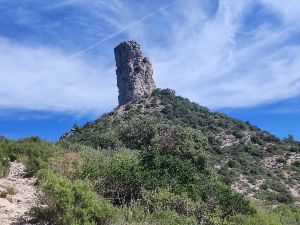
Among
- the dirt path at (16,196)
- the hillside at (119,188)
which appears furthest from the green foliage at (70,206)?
the dirt path at (16,196)

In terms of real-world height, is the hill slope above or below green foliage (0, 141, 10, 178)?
above

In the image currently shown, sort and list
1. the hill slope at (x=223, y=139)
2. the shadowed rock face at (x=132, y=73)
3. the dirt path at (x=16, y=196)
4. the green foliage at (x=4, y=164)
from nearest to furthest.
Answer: the dirt path at (x=16, y=196)
the green foliage at (x=4, y=164)
the hill slope at (x=223, y=139)
the shadowed rock face at (x=132, y=73)

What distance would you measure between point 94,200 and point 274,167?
143 ft

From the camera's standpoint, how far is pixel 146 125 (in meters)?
35.7

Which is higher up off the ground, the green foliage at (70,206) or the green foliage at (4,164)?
the green foliage at (4,164)

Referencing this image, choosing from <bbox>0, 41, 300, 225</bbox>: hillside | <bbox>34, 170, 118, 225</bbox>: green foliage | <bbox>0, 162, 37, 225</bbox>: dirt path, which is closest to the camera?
<bbox>34, 170, 118, 225</bbox>: green foliage

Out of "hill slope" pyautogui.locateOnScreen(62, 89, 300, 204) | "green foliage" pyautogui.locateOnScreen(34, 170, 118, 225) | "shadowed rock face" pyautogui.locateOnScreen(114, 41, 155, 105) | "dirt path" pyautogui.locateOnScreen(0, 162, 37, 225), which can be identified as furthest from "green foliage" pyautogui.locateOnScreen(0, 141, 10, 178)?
"shadowed rock face" pyautogui.locateOnScreen(114, 41, 155, 105)

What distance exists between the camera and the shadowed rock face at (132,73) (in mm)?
70312

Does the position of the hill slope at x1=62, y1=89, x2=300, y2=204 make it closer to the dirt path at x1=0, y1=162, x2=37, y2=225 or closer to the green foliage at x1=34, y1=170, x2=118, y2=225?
the dirt path at x1=0, y1=162, x2=37, y2=225

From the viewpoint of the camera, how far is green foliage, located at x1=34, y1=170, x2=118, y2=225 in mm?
10914

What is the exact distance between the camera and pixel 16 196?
1323 centimetres

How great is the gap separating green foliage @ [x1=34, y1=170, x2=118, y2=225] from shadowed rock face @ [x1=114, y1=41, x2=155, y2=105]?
187 feet

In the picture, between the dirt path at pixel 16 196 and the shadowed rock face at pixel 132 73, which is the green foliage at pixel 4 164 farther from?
the shadowed rock face at pixel 132 73

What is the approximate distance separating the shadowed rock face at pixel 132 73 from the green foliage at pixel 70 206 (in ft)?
187
